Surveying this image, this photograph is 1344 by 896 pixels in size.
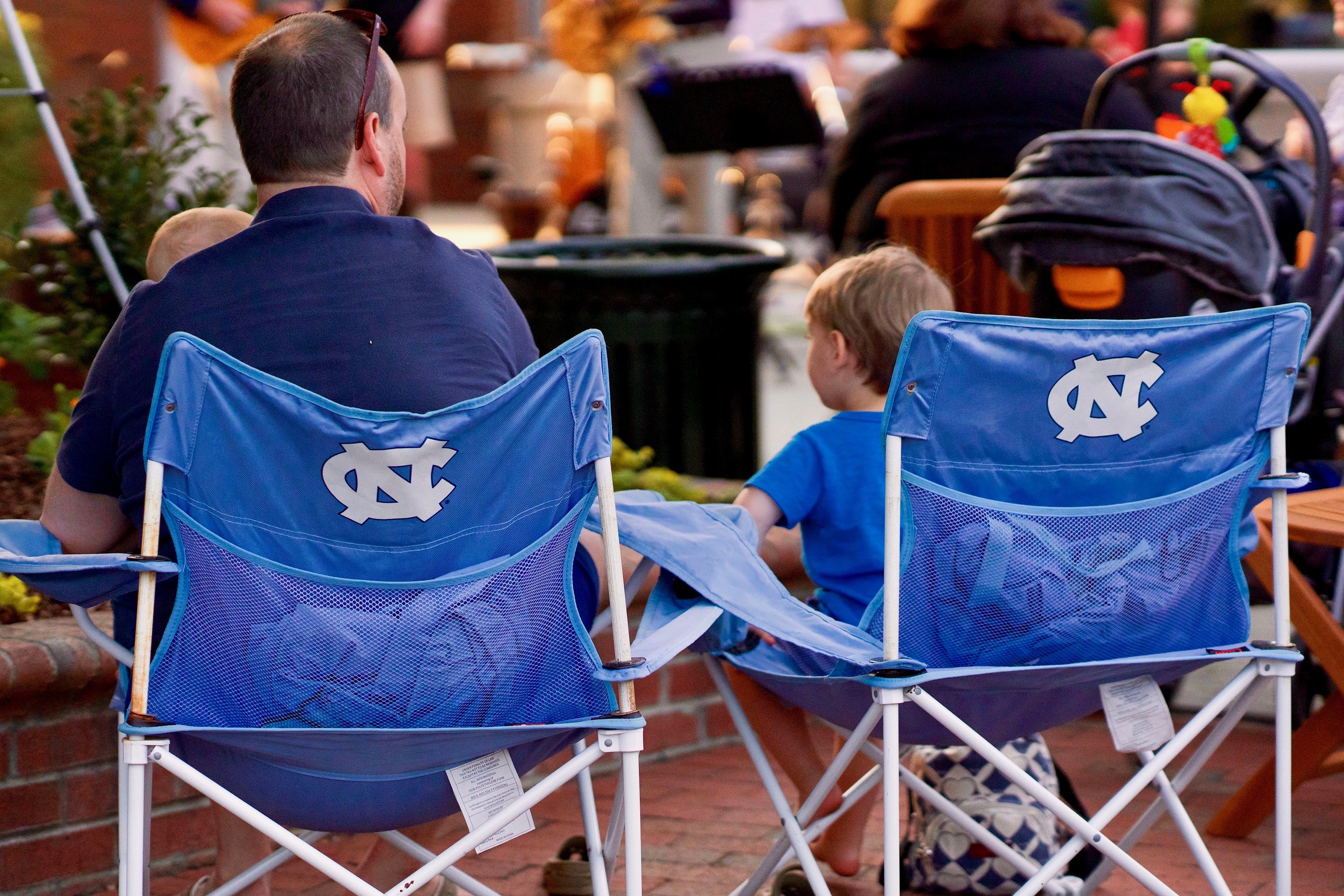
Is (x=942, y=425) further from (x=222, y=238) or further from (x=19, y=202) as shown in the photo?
(x=19, y=202)

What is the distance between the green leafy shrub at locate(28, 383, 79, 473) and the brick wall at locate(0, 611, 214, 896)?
882 mm

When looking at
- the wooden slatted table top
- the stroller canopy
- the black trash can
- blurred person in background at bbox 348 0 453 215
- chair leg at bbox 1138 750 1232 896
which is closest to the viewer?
chair leg at bbox 1138 750 1232 896

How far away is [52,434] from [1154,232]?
2.53m

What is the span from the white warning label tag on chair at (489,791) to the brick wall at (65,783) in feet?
3.14

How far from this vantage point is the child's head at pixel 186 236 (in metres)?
2.55

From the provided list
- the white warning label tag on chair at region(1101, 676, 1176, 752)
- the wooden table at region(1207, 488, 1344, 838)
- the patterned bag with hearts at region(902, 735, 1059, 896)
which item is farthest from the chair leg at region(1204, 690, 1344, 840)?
the white warning label tag on chair at region(1101, 676, 1176, 752)

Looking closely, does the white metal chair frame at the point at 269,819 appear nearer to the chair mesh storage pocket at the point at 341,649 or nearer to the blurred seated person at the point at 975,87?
the chair mesh storage pocket at the point at 341,649

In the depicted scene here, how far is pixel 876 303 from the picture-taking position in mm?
2680

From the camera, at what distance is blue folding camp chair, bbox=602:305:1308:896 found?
2121 mm

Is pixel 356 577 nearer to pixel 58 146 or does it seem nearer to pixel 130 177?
pixel 58 146

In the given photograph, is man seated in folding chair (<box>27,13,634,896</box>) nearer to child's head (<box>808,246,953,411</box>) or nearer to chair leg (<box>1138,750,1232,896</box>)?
child's head (<box>808,246,953,411</box>)

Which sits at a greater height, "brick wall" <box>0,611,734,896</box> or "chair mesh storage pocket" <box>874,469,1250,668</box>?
"chair mesh storage pocket" <box>874,469,1250,668</box>

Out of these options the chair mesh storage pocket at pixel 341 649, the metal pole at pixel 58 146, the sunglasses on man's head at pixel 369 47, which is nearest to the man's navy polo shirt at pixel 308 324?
the sunglasses on man's head at pixel 369 47

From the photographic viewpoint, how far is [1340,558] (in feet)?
10.2
